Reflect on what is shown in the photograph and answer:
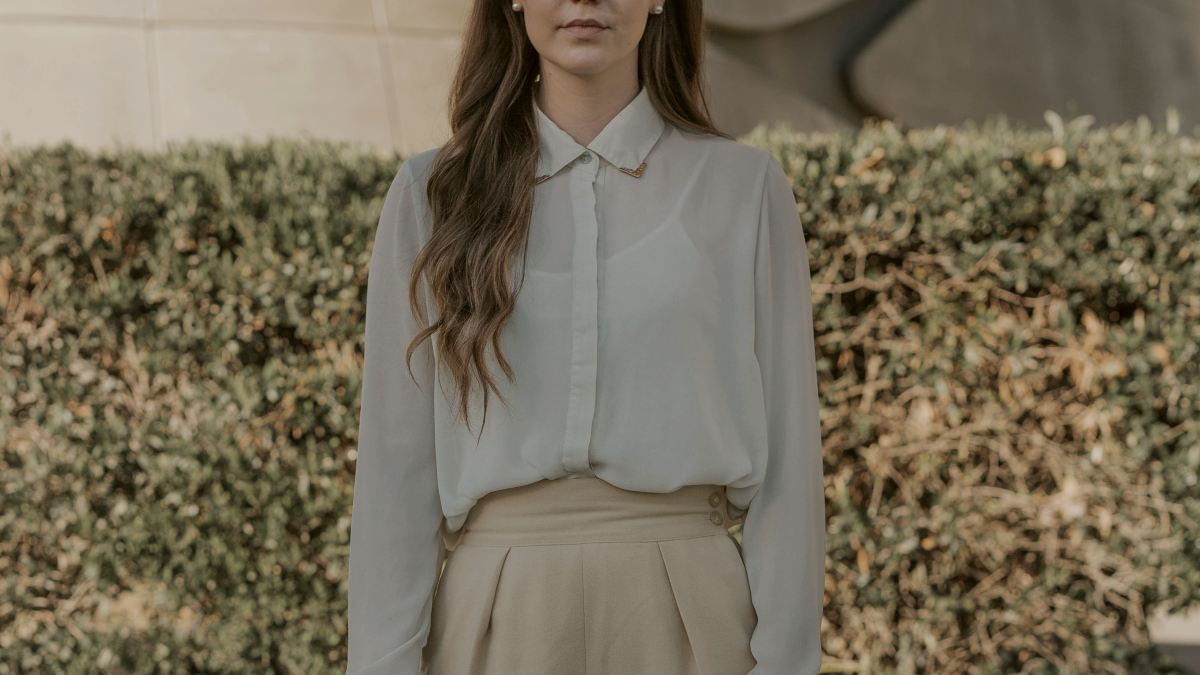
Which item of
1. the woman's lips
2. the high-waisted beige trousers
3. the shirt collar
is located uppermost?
the woman's lips

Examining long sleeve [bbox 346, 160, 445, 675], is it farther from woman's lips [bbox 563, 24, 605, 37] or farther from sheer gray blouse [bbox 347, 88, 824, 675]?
woman's lips [bbox 563, 24, 605, 37]

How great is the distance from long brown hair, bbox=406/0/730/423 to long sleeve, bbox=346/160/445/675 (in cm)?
5

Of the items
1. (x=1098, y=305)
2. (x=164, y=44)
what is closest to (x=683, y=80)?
(x=1098, y=305)

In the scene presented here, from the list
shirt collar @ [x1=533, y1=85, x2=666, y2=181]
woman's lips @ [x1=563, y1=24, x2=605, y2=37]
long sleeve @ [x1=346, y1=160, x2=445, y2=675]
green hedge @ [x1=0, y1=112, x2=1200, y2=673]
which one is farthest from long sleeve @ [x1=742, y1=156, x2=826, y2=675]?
green hedge @ [x1=0, y1=112, x2=1200, y2=673]

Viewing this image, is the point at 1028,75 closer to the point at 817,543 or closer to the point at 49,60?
the point at 49,60

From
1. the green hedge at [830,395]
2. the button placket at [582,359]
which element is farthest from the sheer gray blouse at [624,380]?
the green hedge at [830,395]

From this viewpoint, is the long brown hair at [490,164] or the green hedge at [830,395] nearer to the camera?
the long brown hair at [490,164]

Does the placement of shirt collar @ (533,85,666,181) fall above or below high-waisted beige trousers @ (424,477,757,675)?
above

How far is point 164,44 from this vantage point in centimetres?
630

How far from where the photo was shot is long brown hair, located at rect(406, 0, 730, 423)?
204cm

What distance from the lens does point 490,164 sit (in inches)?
85.7

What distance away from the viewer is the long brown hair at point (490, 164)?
6.70 ft

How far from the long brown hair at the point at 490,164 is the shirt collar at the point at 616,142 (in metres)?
0.02

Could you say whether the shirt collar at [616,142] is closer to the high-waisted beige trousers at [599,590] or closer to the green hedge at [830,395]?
the high-waisted beige trousers at [599,590]
